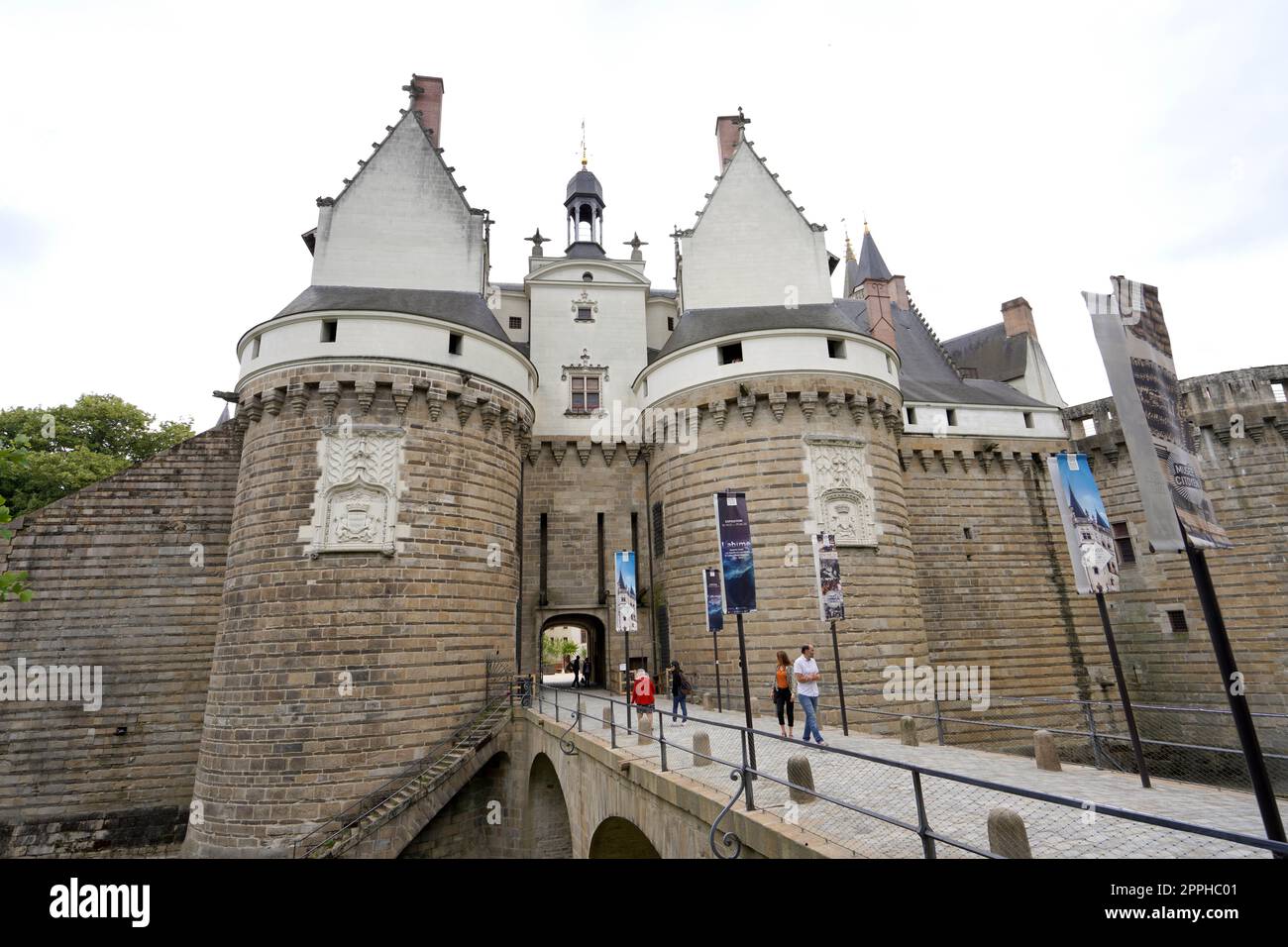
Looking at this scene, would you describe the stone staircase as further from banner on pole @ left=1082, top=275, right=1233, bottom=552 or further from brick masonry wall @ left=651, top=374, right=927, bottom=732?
banner on pole @ left=1082, top=275, right=1233, bottom=552

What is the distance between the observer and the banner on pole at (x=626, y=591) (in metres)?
14.2

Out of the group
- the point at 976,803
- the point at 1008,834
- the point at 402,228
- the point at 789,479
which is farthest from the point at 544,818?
the point at 402,228

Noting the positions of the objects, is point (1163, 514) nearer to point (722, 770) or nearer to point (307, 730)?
point (722, 770)

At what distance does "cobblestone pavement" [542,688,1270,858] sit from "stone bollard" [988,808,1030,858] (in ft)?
2.32

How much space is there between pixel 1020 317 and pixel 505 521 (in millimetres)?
24810

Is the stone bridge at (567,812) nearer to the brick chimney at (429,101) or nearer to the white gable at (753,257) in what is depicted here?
the white gable at (753,257)

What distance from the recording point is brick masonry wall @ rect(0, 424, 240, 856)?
16.8m

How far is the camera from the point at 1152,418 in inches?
193

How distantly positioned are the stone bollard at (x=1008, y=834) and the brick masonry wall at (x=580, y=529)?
16070 millimetres

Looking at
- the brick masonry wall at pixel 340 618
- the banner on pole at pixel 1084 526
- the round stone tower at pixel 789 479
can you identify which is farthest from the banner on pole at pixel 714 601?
the banner on pole at pixel 1084 526

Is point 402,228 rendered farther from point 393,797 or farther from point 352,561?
point 393,797

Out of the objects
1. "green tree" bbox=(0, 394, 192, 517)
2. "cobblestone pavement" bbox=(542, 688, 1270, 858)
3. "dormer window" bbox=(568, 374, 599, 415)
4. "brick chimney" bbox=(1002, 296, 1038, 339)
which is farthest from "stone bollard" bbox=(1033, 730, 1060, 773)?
"green tree" bbox=(0, 394, 192, 517)
